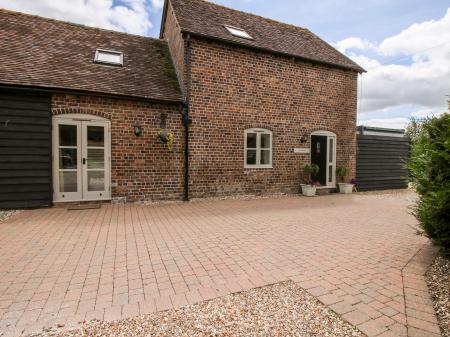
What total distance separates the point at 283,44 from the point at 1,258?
1018cm

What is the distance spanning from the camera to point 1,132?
21.1ft

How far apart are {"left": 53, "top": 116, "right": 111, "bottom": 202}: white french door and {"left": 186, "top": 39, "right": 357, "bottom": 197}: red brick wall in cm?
254

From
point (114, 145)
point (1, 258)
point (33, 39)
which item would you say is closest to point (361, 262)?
point (1, 258)

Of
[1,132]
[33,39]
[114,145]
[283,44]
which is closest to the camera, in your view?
[1,132]

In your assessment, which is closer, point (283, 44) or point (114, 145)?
point (114, 145)

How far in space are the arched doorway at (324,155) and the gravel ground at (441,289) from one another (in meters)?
7.04

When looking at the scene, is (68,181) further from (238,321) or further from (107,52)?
(238,321)

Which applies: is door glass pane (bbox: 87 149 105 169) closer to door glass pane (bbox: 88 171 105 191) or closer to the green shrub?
door glass pane (bbox: 88 171 105 191)

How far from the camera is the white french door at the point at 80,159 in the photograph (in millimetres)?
7000

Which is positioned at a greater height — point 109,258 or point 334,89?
point 334,89

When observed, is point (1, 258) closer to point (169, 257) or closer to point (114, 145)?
point (169, 257)

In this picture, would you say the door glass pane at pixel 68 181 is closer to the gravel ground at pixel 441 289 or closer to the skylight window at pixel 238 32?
the skylight window at pixel 238 32

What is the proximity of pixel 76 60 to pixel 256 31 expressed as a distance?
648 centimetres

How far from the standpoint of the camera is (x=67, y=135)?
7055 mm
